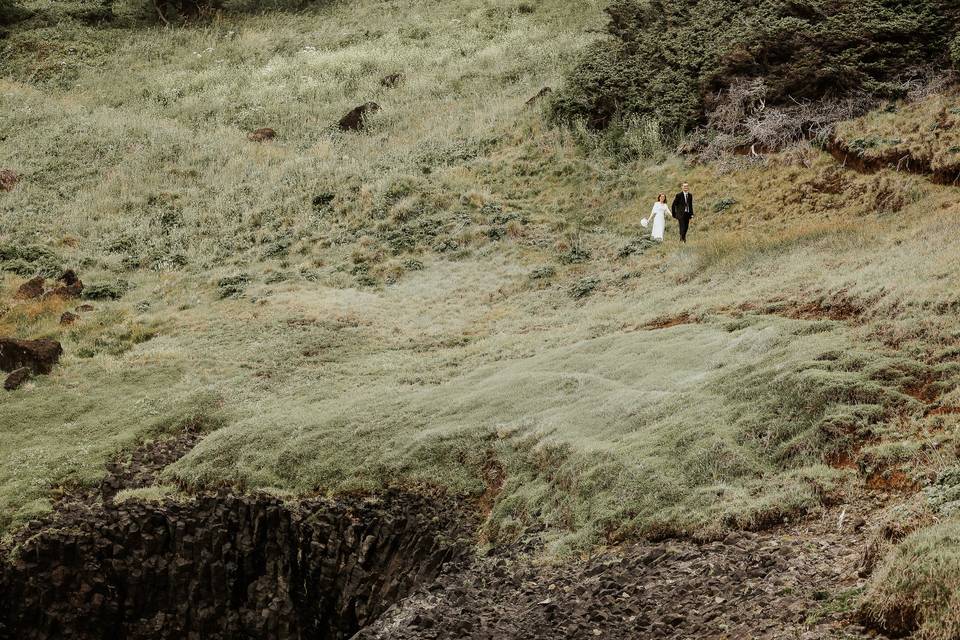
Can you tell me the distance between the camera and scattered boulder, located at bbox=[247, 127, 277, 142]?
36938 mm

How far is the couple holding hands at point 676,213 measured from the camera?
2106 cm

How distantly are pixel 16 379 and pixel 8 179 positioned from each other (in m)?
18.7

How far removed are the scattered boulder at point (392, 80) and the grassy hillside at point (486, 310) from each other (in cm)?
53

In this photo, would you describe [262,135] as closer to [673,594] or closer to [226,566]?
[226,566]

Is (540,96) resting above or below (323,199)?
above

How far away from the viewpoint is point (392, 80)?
136 ft

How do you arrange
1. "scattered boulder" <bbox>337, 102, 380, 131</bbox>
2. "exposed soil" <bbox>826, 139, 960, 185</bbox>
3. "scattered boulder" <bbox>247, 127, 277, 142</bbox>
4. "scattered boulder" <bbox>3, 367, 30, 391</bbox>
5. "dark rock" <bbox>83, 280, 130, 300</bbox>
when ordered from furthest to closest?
"scattered boulder" <bbox>247, 127, 277, 142</bbox>
"scattered boulder" <bbox>337, 102, 380, 131</bbox>
"dark rock" <bbox>83, 280, 130, 300</bbox>
"exposed soil" <bbox>826, 139, 960, 185</bbox>
"scattered boulder" <bbox>3, 367, 30, 391</bbox>

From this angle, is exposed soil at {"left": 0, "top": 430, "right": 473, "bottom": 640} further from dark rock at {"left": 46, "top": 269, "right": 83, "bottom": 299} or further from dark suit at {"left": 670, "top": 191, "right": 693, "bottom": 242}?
dark rock at {"left": 46, "top": 269, "right": 83, "bottom": 299}

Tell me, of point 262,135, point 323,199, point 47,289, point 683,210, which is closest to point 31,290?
point 47,289

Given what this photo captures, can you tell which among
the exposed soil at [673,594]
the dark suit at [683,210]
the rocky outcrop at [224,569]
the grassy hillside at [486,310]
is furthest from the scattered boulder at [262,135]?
the exposed soil at [673,594]

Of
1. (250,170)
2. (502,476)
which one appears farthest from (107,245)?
(502,476)

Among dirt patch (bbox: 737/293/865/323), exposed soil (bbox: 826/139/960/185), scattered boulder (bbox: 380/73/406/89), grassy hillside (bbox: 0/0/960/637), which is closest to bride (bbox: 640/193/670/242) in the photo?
grassy hillside (bbox: 0/0/960/637)

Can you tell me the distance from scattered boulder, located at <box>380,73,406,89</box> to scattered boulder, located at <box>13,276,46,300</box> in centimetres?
2109

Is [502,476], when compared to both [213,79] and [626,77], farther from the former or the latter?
[213,79]
